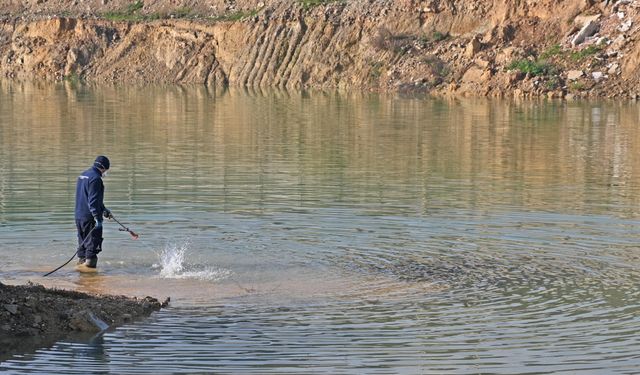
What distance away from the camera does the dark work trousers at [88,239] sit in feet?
62.4

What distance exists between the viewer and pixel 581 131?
41.7 meters

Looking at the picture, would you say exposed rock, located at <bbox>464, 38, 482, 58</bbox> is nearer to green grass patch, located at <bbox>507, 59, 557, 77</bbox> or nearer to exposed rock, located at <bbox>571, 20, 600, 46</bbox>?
green grass patch, located at <bbox>507, 59, 557, 77</bbox>

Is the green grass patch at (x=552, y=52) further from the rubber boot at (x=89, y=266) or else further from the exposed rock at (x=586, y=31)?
the rubber boot at (x=89, y=266)

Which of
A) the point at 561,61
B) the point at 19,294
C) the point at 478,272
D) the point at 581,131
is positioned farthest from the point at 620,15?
the point at 19,294

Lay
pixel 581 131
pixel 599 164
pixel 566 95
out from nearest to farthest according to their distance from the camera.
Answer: pixel 599 164
pixel 581 131
pixel 566 95

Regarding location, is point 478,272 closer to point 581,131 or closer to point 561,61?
point 581,131

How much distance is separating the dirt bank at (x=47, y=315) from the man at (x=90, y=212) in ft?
8.75

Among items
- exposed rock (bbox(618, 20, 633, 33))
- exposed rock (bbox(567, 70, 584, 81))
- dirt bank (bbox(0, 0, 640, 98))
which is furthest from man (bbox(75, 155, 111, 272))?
exposed rock (bbox(618, 20, 633, 33))

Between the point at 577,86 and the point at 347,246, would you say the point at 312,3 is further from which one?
the point at 347,246

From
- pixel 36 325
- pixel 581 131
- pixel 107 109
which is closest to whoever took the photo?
pixel 36 325

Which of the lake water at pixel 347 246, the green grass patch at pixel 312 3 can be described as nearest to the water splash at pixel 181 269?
the lake water at pixel 347 246

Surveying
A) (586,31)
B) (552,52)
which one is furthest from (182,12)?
(586,31)

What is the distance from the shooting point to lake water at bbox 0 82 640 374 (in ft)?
47.4

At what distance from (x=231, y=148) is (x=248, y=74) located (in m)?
40.5
